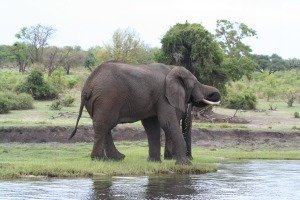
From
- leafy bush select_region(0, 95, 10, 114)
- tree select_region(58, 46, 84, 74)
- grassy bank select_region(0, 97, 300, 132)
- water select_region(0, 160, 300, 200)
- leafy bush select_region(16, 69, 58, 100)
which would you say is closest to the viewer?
water select_region(0, 160, 300, 200)

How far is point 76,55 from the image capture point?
93188 mm

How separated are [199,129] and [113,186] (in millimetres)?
16022

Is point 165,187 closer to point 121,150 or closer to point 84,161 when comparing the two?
point 84,161

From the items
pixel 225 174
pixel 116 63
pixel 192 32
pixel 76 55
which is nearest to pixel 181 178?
pixel 225 174

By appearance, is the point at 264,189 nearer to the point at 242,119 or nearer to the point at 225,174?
the point at 225,174

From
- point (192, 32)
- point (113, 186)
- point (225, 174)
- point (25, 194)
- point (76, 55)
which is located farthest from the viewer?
point (76, 55)

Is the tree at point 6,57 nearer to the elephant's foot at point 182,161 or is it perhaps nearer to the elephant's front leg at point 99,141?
the elephant's front leg at point 99,141

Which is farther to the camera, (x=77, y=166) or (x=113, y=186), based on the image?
(x=77, y=166)

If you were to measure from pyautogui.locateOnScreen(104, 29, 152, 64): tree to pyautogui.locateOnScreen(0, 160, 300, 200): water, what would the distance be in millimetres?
34957

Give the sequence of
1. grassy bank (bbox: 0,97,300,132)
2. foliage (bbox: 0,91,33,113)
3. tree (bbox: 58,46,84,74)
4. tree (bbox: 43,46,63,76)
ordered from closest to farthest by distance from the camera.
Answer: grassy bank (bbox: 0,97,300,132) → foliage (bbox: 0,91,33,113) → tree (bbox: 43,46,63,76) → tree (bbox: 58,46,84,74)

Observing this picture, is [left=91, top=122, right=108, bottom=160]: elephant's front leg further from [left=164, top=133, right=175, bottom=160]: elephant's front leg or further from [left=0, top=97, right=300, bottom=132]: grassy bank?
[left=0, top=97, right=300, bottom=132]: grassy bank

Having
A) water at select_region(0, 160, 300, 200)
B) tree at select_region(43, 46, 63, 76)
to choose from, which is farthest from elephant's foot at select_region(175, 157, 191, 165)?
tree at select_region(43, 46, 63, 76)

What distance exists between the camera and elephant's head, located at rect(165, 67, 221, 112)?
19922 mm

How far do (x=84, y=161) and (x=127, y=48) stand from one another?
120 ft
